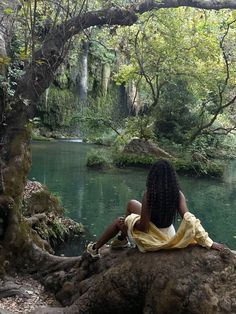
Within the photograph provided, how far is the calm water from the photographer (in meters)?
12.8

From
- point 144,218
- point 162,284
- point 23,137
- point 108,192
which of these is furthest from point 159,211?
point 108,192

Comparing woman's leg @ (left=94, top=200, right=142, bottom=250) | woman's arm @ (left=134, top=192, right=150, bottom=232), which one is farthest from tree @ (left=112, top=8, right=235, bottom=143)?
woman's arm @ (left=134, top=192, right=150, bottom=232)

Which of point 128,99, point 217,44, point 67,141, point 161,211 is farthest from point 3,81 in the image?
point 128,99

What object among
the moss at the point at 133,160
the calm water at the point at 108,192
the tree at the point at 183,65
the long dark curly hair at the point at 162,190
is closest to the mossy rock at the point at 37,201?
the calm water at the point at 108,192

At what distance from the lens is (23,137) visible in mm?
7242

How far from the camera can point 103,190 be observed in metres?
17.3

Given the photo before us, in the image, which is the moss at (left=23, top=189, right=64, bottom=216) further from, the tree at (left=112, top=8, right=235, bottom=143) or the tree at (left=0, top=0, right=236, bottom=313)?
the tree at (left=112, top=8, right=235, bottom=143)

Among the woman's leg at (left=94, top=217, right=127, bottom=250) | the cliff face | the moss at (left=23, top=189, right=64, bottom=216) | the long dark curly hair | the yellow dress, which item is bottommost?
the moss at (left=23, top=189, right=64, bottom=216)

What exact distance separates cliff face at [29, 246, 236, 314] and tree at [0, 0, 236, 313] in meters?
1.14

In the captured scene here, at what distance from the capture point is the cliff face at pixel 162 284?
176 inches

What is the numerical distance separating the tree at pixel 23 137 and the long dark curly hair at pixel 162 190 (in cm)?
198

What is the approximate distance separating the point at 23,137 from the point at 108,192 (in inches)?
391

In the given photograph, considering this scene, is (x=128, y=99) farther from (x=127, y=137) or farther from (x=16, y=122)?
(x=16, y=122)

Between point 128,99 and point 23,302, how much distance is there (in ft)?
116
